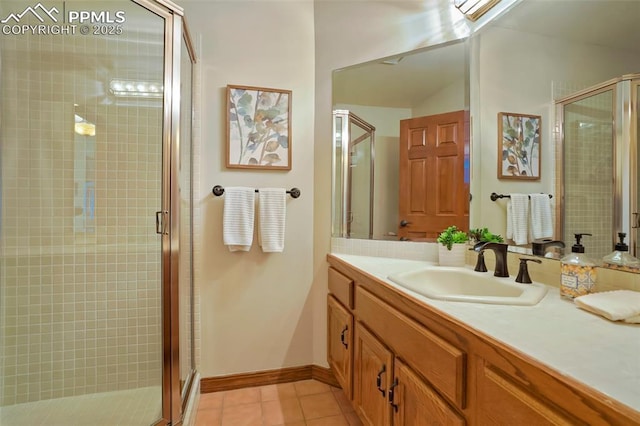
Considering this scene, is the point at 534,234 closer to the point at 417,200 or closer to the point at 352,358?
the point at 417,200

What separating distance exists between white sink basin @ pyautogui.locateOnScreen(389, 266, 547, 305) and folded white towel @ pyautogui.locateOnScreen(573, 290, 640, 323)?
0.11m

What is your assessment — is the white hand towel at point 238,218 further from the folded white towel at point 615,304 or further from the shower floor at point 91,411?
the folded white towel at point 615,304

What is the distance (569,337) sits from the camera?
0.62m

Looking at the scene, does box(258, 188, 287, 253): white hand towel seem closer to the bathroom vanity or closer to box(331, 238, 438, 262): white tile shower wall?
box(331, 238, 438, 262): white tile shower wall

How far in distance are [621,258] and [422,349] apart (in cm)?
64

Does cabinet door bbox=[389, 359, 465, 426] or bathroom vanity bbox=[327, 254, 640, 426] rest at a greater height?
bathroom vanity bbox=[327, 254, 640, 426]

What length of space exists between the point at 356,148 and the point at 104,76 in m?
1.44

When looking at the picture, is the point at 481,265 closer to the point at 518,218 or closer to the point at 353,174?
the point at 518,218

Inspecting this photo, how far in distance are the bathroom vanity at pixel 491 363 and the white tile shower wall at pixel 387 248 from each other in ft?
1.38

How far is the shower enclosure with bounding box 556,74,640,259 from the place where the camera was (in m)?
0.83

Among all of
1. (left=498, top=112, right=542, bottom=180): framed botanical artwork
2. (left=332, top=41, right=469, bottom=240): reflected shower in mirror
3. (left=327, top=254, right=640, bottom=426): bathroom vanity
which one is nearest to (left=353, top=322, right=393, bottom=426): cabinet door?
Result: (left=327, top=254, right=640, bottom=426): bathroom vanity

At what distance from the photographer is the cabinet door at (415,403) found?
0.76 metres

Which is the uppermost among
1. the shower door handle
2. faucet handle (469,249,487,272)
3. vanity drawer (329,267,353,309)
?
the shower door handle

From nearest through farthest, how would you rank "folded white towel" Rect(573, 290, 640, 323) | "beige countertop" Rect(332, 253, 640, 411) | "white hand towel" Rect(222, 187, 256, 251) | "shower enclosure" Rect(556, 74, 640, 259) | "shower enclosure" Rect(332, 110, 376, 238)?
"beige countertop" Rect(332, 253, 640, 411)
"folded white towel" Rect(573, 290, 640, 323)
"shower enclosure" Rect(556, 74, 640, 259)
"white hand towel" Rect(222, 187, 256, 251)
"shower enclosure" Rect(332, 110, 376, 238)
